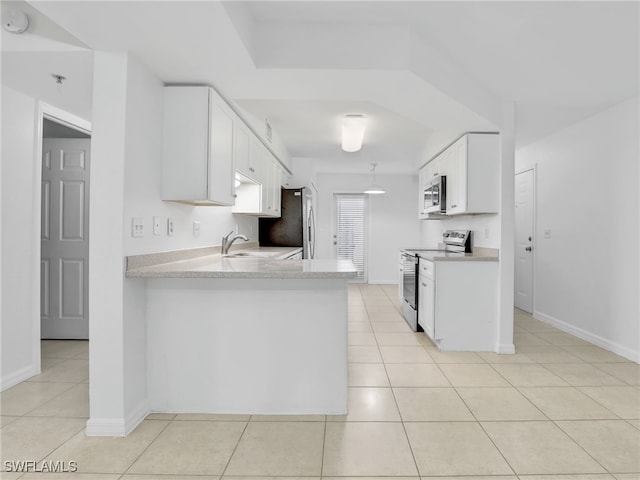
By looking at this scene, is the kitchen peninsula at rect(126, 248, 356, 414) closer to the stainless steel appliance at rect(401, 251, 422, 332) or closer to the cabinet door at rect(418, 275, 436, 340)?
the cabinet door at rect(418, 275, 436, 340)

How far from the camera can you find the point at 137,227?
2.12 metres

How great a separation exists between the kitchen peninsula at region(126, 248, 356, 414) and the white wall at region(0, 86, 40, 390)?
1260 millimetres

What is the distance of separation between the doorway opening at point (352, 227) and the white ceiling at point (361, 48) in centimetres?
451

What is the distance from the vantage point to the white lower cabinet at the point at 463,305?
11.5 ft

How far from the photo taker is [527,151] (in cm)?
493

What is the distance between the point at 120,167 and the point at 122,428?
142 centimetres

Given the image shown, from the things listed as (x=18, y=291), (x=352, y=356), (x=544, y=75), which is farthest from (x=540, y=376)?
(x=18, y=291)

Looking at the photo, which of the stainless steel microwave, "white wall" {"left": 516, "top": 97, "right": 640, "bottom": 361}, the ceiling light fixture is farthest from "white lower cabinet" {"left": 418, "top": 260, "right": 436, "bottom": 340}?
the ceiling light fixture

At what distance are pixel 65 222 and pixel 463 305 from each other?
3998 mm

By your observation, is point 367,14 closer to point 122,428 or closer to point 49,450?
point 122,428

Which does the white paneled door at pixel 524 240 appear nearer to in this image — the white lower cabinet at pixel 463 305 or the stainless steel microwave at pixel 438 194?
the stainless steel microwave at pixel 438 194

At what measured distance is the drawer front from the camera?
359 centimetres

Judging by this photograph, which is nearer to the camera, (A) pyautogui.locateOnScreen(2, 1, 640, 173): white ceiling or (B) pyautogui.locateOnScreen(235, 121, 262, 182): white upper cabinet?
(A) pyautogui.locateOnScreen(2, 1, 640, 173): white ceiling

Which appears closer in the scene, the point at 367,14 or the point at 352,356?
the point at 367,14
